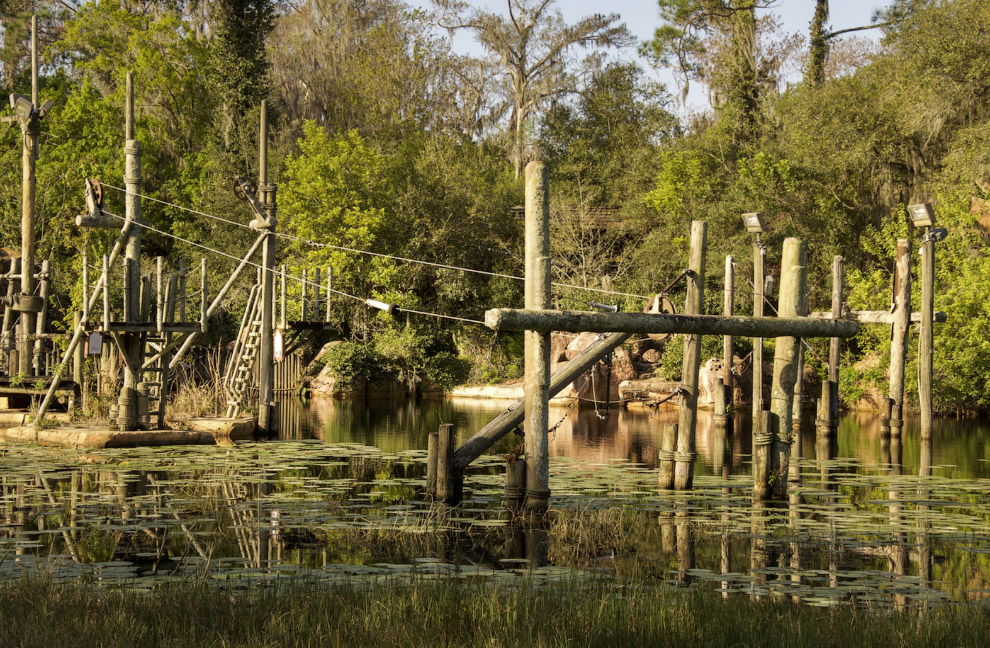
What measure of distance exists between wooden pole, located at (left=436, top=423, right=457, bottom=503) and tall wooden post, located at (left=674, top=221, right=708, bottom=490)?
309 centimetres

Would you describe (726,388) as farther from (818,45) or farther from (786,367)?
(818,45)

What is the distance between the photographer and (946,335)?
30.2 meters

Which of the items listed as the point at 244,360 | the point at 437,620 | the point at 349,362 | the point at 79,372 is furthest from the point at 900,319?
the point at 349,362

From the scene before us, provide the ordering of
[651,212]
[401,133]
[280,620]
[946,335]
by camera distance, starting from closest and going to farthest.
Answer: [280,620] < [946,335] < [651,212] < [401,133]

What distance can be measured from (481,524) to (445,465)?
1608 mm

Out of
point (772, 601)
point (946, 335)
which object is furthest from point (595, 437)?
point (772, 601)

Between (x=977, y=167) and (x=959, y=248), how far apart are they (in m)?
2.36

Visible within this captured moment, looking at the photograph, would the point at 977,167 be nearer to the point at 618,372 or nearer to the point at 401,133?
the point at 618,372

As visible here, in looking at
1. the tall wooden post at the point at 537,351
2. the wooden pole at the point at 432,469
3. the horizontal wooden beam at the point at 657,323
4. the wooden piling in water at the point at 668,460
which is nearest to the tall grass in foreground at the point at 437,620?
the horizontal wooden beam at the point at 657,323

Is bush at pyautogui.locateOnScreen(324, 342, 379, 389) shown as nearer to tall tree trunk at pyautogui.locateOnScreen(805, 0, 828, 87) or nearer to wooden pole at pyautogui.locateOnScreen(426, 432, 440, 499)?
tall tree trunk at pyautogui.locateOnScreen(805, 0, 828, 87)

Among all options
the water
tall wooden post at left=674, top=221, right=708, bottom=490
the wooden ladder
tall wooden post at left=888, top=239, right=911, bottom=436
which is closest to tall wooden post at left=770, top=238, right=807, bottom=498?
the water

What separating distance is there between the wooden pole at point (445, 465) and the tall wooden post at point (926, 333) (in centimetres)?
1306

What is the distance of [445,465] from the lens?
508 inches

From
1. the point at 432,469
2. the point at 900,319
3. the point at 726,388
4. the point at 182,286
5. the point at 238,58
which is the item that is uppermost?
the point at 238,58
